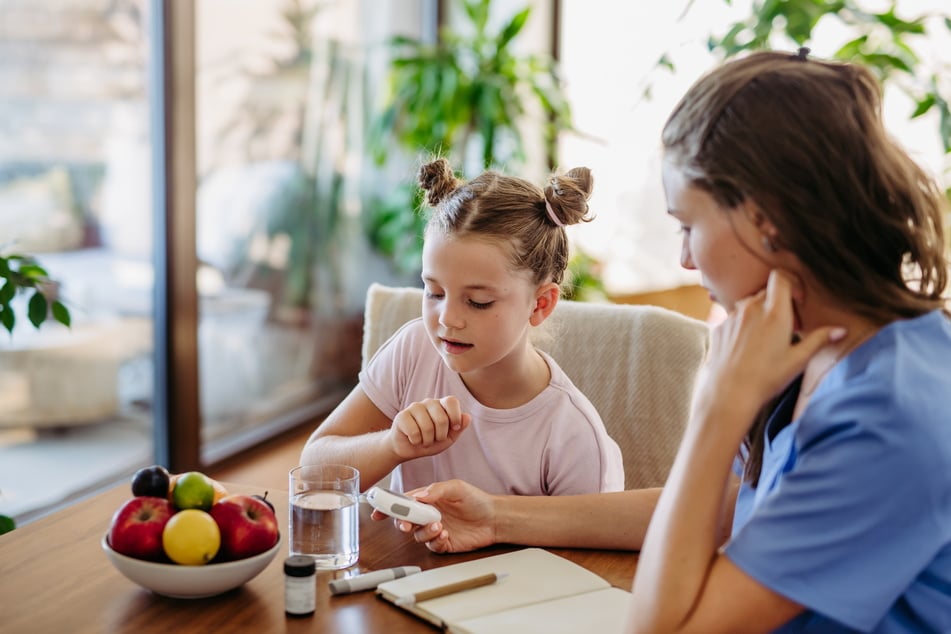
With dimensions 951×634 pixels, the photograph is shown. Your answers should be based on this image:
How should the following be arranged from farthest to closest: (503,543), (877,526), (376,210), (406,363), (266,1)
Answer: (376,210), (266,1), (406,363), (503,543), (877,526)

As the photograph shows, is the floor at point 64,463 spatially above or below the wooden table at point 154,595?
below

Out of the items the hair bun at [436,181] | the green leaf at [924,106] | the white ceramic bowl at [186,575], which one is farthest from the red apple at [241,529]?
the green leaf at [924,106]

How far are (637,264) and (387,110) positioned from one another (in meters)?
1.38

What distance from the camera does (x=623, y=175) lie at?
176 inches

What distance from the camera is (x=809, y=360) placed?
1.00m

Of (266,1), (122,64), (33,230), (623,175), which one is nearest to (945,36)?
(623,175)

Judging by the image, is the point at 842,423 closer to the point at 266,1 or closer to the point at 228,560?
the point at 228,560

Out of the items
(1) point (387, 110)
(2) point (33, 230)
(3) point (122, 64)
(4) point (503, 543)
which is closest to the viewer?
(4) point (503, 543)

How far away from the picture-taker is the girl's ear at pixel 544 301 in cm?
159

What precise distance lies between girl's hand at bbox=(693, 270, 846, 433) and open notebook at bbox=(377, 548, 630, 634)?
0.28m

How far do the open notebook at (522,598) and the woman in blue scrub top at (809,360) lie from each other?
11cm

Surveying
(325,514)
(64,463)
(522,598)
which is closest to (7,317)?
(325,514)

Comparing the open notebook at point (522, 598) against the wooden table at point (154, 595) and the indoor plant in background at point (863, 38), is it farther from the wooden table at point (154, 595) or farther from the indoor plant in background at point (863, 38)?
the indoor plant in background at point (863, 38)

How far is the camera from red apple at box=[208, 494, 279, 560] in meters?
1.08
